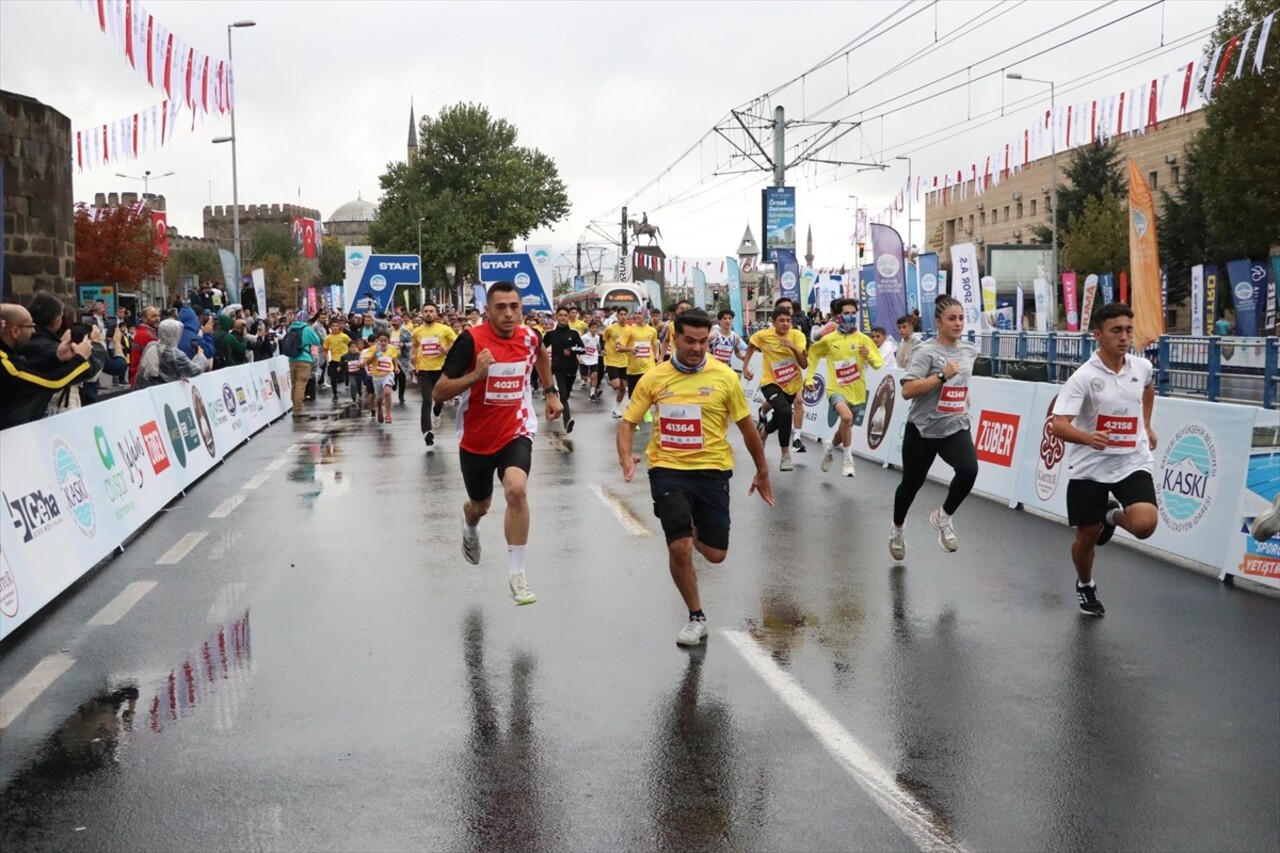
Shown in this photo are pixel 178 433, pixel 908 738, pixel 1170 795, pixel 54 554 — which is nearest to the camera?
pixel 1170 795

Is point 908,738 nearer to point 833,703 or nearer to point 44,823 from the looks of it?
point 833,703

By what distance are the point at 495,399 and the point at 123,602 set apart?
8.46ft

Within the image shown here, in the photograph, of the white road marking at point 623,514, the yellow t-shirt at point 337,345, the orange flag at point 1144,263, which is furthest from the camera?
the yellow t-shirt at point 337,345

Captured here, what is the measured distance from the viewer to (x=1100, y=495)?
7543 mm

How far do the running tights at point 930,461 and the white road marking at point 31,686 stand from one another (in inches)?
215

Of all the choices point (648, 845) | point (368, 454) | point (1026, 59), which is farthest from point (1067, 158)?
point (648, 845)

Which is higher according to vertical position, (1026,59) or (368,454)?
(1026,59)

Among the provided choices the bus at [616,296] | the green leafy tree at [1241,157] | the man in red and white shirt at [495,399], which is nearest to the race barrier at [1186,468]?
the man in red and white shirt at [495,399]

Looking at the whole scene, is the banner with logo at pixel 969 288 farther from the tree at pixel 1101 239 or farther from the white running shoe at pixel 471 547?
the tree at pixel 1101 239

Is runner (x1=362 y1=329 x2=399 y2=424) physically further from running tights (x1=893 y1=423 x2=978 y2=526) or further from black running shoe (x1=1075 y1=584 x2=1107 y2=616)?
black running shoe (x1=1075 y1=584 x2=1107 y2=616)

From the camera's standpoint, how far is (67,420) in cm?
923

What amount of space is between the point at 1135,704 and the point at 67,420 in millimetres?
7135

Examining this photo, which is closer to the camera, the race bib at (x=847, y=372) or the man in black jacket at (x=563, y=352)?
the race bib at (x=847, y=372)

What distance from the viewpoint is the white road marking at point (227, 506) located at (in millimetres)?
11742
